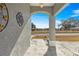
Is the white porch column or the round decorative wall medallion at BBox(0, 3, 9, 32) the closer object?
the round decorative wall medallion at BBox(0, 3, 9, 32)

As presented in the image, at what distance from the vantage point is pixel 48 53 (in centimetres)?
882

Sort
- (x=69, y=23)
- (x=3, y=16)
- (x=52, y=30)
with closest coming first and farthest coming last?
1. (x=3, y=16)
2. (x=69, y=23)
3. (x=52, y=30)

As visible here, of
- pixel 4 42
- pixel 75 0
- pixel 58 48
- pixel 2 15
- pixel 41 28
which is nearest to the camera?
pixel 75 0

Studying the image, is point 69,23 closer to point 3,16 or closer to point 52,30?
point 52,30

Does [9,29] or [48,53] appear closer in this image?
[9,29]

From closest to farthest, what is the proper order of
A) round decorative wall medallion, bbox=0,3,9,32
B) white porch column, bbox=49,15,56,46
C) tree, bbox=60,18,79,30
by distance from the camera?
round decorative wall medallion, bbox=0,3,9,32, tree, bbox=60,18,79,30, white porch column, bbox=49,15,56,46

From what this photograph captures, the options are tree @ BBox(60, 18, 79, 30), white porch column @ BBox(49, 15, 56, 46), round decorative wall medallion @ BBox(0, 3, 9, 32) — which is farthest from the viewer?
white porch column @ BBox(49, 15, 56, 46)

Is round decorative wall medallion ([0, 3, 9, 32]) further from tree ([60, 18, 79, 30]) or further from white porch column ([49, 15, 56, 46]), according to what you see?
white porch column ([49, 15, 56, 46])

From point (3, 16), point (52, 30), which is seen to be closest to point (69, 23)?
point (52, 30)

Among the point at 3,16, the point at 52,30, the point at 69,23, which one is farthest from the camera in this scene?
the point at 52,30

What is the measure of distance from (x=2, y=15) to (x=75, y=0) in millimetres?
1675

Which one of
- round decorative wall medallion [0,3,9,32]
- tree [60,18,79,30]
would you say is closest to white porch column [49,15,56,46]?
tree [60,18,79,30]

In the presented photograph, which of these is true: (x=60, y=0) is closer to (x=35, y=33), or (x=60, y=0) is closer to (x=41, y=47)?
(x=35, y=33)

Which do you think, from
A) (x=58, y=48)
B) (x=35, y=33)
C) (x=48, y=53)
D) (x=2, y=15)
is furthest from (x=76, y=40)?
(x=2, y=15)
